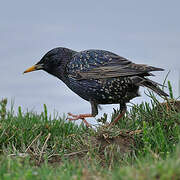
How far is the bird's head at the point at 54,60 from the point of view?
658cm

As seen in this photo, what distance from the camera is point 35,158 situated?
4.74m

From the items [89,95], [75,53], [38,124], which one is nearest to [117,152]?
[89,95]

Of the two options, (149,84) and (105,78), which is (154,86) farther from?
(105,78)

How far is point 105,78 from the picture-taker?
18.9ft

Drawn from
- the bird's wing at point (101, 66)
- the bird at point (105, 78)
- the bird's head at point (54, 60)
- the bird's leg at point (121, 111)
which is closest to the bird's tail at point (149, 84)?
the bird at point (105, 78)

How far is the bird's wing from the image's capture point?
565 cm

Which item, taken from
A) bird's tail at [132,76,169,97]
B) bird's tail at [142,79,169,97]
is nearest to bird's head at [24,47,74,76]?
bird's tail at [132,76,169,97]

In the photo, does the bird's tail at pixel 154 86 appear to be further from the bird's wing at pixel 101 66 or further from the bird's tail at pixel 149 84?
the bird's wing at pixel 101 66

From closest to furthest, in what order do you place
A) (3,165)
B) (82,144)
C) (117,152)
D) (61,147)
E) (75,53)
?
1. (3,165)
2. (117,152)
3. (82,144)
4. (61,147)
5. (75,53)

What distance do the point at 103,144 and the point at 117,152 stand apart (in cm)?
28

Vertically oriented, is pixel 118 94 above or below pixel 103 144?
above

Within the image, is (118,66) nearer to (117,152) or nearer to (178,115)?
(178,115)

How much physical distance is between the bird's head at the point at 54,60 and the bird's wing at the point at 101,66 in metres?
0.28

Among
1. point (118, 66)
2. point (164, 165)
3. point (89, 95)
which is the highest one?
point (118, 66)
